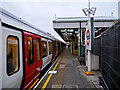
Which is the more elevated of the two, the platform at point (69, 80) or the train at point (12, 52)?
the train at point (12, 52)

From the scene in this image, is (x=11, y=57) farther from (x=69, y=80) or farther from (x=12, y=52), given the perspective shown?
(x=69, y=80)

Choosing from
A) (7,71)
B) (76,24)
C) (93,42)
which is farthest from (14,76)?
(76,24)

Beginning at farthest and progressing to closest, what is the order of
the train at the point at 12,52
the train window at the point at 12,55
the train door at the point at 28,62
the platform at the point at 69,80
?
the platform at the point at 69,80 → the train door at the point at 28,62 → the train window at the point at 12,55 → the train at the point at 12,52

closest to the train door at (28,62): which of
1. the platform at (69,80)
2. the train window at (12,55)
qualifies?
the train window at (12,55)

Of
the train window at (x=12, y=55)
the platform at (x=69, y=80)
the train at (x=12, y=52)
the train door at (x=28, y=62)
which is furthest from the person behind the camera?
the platform at (x=69, y=80)

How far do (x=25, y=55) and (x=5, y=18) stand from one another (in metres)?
1.47

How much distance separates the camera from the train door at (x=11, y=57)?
252 centimetres

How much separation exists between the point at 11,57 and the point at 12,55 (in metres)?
0.07

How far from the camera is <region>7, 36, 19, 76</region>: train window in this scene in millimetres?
2752

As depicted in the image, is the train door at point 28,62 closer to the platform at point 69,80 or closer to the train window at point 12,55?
the train window at point 12,55

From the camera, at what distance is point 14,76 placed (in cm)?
292

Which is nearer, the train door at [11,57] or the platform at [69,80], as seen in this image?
the train door at [11,57]

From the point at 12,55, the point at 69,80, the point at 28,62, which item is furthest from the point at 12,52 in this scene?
the point at 69,80

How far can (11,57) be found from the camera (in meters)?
2.88
